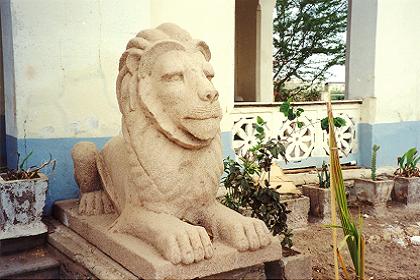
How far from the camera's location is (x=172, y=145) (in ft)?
9.86

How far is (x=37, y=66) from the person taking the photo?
409 centimetres

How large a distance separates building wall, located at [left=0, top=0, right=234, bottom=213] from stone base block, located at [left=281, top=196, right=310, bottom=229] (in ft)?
5.81

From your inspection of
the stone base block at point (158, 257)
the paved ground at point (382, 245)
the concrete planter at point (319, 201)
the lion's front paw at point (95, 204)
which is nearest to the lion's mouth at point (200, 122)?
the stone base block at point (158, 257)

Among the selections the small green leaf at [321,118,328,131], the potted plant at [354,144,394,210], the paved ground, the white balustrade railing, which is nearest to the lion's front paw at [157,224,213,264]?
the paved ground

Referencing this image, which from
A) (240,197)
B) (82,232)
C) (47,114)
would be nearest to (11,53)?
(47,114)

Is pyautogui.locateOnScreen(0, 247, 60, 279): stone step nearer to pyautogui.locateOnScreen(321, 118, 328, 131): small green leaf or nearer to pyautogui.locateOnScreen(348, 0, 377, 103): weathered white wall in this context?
pyautogui.locateOnScreen(321, 118, 328, 131): small green leaf

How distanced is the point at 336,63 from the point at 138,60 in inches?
434

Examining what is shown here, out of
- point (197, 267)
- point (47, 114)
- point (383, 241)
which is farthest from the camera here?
point (383, 241)

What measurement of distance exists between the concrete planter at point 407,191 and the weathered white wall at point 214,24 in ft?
6.65

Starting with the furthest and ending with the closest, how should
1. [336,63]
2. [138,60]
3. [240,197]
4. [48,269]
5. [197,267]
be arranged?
[336,63] < [240,197] < [48,269] < [138,60] < [197,267]

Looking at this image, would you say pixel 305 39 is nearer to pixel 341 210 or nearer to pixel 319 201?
pixel 319 201

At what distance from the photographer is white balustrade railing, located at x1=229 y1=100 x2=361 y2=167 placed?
17.7 ft

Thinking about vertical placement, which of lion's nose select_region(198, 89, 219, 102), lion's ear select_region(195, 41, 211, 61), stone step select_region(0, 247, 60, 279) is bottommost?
stone step select_region(0, 247, 60, 279)

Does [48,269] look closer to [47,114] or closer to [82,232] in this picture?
[82,232]
